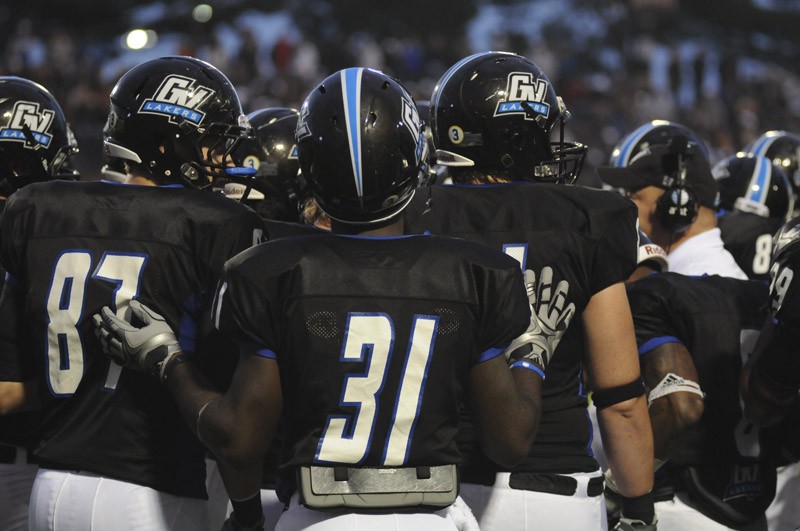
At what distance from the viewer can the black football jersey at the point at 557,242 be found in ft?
10.6

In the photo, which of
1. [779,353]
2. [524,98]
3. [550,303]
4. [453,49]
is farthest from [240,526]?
[453,49]

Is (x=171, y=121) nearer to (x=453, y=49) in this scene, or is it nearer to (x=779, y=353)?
(x=779, y=353)

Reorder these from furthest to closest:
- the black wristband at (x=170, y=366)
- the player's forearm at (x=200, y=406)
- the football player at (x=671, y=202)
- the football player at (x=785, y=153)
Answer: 1. the football player at (x=785, y=153)
2. the football player at (x=671, y=202)
3. the black wristband at (x=170, y=366)
4. the player's forearm at (x=200, y=406)

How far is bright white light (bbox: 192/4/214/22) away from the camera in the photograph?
2255 centimetres

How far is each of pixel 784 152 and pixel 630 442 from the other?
15.0ft

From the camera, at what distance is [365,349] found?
2.56m

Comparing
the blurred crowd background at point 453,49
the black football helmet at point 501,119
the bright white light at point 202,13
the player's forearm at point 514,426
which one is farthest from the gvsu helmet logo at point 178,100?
the bright white light at point 202,13

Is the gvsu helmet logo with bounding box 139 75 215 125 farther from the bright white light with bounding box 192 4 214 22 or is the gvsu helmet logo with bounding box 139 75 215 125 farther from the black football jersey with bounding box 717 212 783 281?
the bright white light with bounding box 192 4 214 22

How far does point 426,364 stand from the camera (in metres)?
2.60

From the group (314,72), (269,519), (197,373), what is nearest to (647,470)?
(269,519)

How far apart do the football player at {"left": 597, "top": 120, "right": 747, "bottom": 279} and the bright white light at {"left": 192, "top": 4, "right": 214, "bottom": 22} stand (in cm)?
1885

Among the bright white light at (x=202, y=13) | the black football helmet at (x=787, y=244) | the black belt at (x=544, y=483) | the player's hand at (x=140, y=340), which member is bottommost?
the bright white light at (x=202, y=13)

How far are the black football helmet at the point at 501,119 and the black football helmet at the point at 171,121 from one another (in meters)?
0.73

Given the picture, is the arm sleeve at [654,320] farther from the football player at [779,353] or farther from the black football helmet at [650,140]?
the black football helmet at [650,140]
